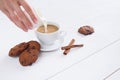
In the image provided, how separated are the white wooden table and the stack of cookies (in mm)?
18

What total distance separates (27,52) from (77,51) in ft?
0.56

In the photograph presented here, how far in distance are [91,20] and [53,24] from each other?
23 centimetres

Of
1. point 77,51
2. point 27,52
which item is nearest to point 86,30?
point 77,51

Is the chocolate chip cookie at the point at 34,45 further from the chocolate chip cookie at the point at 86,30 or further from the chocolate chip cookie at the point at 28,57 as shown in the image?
the chocolate chip cookie at the point at 86,30

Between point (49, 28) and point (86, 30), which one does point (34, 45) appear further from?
point (86, 30)

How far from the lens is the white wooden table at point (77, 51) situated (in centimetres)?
74

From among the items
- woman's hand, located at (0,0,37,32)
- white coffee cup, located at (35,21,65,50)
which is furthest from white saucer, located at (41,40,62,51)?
woman's hand, located at (0,0,37,32)

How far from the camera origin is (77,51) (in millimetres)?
827

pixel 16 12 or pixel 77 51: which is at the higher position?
pixel 16 12

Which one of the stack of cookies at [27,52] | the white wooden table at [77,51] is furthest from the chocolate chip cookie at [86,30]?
the stack of cookies at [27,52]

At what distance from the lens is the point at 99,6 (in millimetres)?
1187

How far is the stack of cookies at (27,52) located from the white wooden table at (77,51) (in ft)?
0.06

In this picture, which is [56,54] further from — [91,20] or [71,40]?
[91,20]

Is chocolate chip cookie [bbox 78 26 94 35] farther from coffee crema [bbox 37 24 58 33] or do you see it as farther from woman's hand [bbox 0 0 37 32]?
woman's hand [bbox 0 0 37 32]
